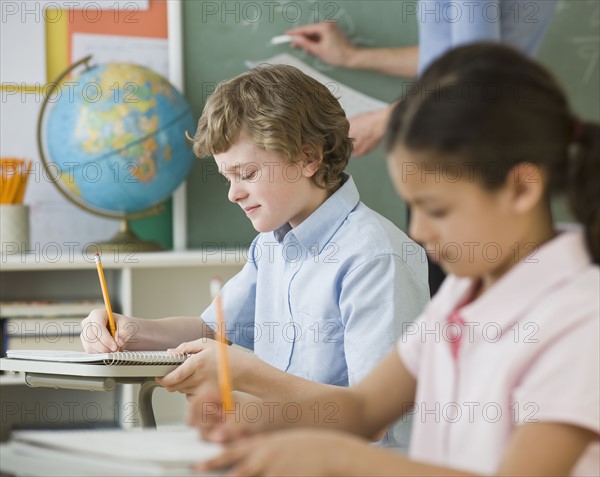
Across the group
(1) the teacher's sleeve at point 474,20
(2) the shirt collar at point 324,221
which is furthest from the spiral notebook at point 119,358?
(1) the teacher's sleeve at point 474,20

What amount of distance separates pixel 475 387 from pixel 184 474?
32 centimetres

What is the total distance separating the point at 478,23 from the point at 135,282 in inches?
54.7

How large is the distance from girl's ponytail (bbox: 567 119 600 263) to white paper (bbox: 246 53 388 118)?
2359mm

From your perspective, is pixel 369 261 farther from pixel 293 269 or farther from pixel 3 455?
pixel 3 455

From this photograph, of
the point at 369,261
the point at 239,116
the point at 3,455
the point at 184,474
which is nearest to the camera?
the point at 184,474

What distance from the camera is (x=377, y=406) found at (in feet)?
3.19

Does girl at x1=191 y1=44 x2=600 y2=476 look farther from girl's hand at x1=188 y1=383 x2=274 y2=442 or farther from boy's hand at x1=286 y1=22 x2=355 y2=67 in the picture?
boy's hand at x1=286 y1=22 x2=355 y2=67

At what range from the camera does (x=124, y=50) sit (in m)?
3.12

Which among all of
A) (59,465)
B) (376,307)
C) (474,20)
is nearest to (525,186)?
(59,465)

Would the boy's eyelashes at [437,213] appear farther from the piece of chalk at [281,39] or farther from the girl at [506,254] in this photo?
the piece of chalk at [281,39]

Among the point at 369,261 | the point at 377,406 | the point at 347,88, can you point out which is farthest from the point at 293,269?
the point at 347,88

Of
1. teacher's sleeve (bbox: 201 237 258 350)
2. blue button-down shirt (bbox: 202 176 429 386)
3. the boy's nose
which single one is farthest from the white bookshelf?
the boy's nose

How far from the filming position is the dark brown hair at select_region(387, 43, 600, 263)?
2.63 ft

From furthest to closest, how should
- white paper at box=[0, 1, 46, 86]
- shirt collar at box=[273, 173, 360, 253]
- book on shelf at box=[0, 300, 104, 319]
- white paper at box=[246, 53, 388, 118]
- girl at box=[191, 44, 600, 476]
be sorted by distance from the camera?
white paper at box=[246, 53, 388, 118] → white paper at box=[0, 1, 46, 86] → book on shelf at box=[0, 300, 104, 319] → shirt collar at box=[273, 173, 360, 253] → girl at box=[191, 44, 600, 476]
